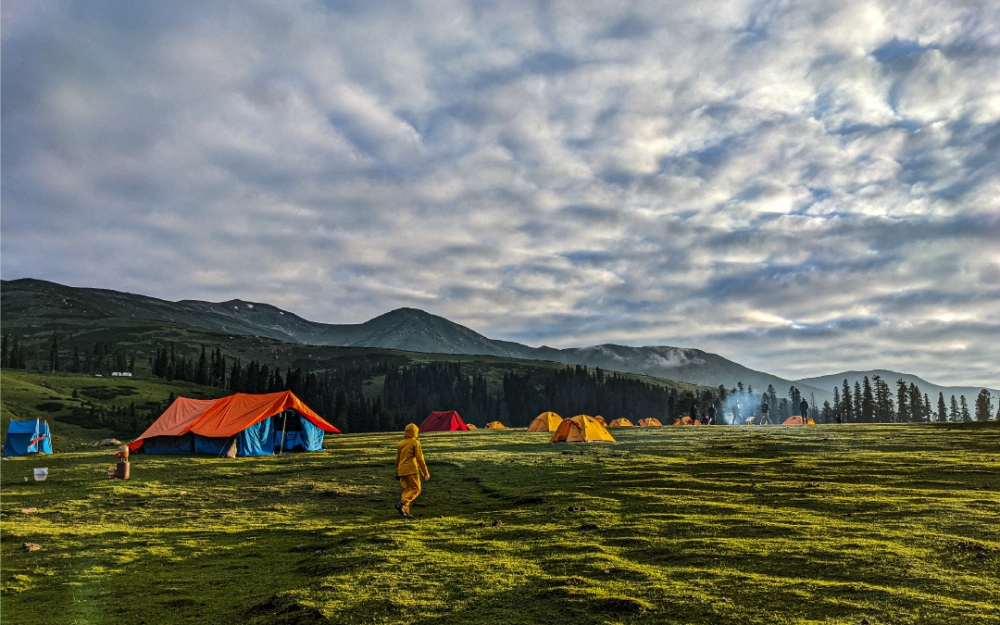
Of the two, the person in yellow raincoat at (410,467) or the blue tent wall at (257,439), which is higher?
the person in yellow raincoat at (410,467)

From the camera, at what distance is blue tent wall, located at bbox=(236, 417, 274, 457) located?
110 ft

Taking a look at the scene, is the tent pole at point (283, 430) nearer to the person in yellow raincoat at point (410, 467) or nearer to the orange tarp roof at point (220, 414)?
the orange tarp roof at point (220, 414)

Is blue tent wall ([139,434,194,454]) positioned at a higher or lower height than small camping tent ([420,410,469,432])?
higher

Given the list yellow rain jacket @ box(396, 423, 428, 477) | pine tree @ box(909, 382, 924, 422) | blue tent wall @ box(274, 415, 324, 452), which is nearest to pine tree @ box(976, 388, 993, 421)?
pine tree @ box(909, 382, 924, 422)

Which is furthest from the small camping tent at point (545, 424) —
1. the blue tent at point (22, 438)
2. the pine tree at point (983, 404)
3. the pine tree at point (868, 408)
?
the pine tree at point (868, 408)

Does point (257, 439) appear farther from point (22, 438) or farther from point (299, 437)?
point (22, 438)

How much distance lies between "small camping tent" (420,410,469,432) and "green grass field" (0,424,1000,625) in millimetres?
49145

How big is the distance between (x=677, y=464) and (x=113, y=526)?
20493 millimetres

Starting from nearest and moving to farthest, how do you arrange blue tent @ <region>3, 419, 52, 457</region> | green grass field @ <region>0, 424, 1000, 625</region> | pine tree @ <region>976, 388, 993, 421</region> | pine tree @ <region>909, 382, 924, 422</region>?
green grass field @ <region>0, 424, 1000, 625</region>
blue tent @ <region>3, 419, 52, 457</region>
pine tree @ <region>976, 388, 993, 421</region>
pine tree @ <region>909, 382, 924, 422</region>

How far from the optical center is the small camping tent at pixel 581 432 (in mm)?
40000

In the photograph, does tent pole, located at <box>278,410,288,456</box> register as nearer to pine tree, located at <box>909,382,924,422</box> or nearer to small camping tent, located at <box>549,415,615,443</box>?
small camping tent, located at <box>549,415,615,443</box>

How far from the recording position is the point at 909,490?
51.4 ft

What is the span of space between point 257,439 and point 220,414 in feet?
9.56

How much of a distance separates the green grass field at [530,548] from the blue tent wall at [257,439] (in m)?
11.4
